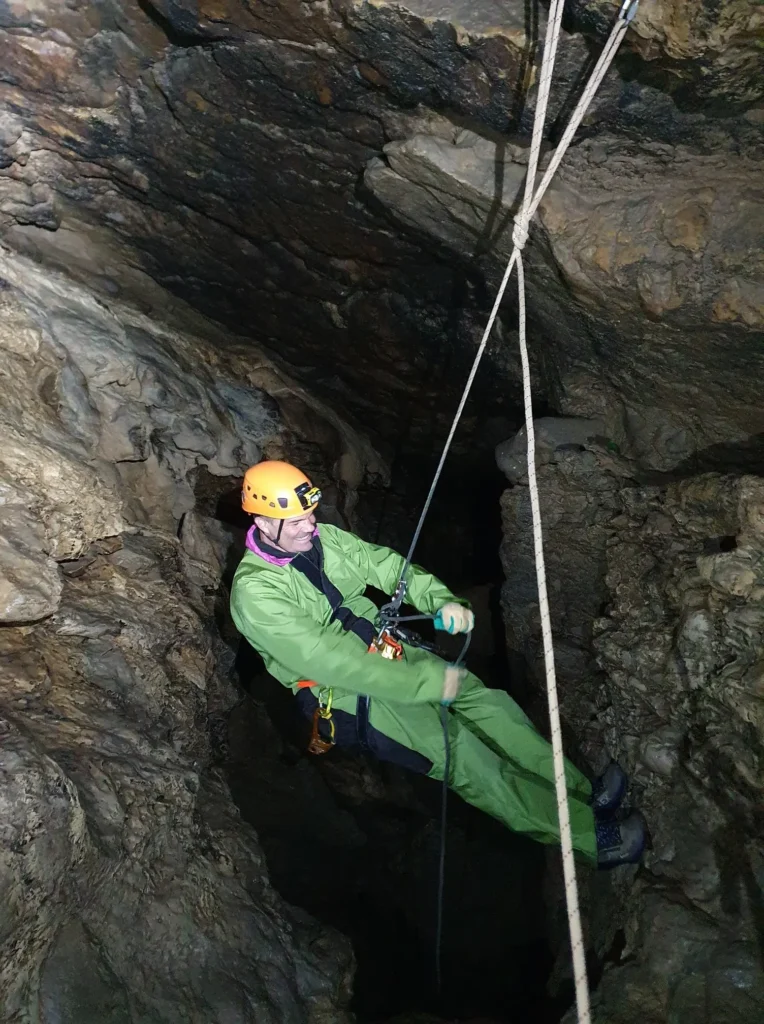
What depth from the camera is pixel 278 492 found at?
133 inches

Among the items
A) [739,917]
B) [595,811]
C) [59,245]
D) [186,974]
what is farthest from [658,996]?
[59,245]

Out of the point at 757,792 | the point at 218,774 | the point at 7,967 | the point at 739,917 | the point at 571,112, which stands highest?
the point at 571,112

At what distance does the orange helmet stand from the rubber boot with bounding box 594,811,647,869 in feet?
7.24

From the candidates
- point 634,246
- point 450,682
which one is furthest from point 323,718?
point 634,246

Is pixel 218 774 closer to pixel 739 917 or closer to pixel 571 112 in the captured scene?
pixel 739 917

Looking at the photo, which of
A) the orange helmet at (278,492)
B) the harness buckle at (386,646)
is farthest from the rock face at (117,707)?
the harness buckle at (386,646)

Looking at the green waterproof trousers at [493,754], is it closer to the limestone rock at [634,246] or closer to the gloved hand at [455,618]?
the gloved hand at [455,618]

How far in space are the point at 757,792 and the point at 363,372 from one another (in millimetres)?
4406

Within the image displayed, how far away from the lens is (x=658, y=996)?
274 cm

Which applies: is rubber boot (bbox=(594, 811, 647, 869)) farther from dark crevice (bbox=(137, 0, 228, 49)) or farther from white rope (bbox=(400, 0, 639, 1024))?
dark crevice (bbox=(137, 0, 228, 49))

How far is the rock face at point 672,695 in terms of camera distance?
2.77m

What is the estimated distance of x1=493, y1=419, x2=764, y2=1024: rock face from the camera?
2770 millimetres

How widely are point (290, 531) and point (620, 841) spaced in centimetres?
225

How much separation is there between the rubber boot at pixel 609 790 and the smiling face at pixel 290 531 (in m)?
2.01
